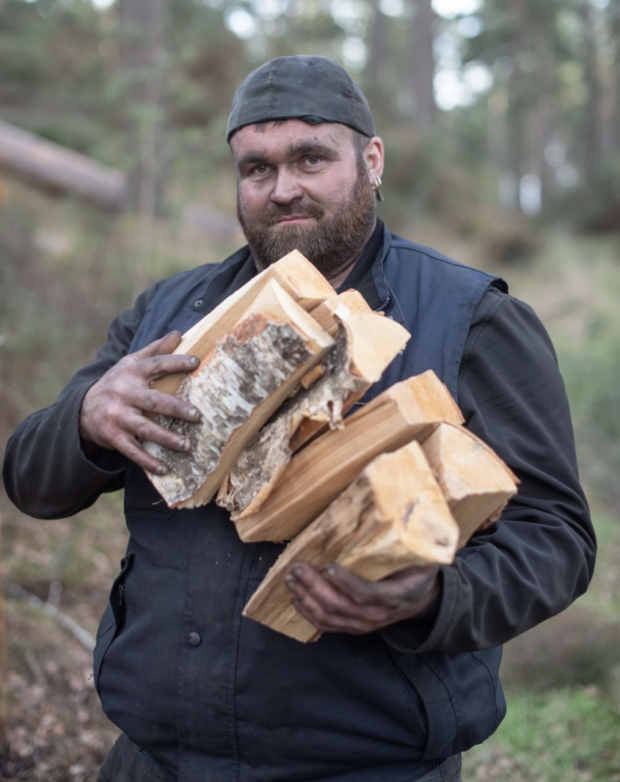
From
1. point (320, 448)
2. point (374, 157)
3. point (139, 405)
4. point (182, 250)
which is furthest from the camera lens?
point (182, 250)

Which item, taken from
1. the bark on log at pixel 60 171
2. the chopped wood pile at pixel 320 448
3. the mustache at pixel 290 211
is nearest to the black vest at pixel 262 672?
the chopped wood pile at pixel 320 448

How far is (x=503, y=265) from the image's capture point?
12.9 m

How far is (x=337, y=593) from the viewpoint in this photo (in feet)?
4.24

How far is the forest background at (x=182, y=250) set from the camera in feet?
10.1

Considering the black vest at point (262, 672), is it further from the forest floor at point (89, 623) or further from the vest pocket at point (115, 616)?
the forest floor at point (89, 623)

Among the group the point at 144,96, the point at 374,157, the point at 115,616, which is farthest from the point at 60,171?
the point at 115,616

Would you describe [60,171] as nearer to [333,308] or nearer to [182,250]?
[182,250]

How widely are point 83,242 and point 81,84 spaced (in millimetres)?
7035

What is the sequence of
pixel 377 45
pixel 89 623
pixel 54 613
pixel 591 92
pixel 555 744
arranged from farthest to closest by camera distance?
pixel 591 92 → pixel 377 45 → pixel 89 623 → pixel 54 613 → pixel 555 744

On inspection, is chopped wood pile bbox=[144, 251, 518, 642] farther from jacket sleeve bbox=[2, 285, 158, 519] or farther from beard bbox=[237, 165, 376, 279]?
beard bbox=[237, 165, 376, 279]

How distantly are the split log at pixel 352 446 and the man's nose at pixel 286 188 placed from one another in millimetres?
928

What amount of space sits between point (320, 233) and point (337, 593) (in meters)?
1.20

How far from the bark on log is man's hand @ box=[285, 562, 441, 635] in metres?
8.05

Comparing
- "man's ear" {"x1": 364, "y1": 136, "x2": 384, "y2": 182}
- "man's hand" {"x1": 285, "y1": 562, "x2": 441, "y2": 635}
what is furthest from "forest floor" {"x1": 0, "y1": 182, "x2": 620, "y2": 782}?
"man's ear" {"x1": 364, "y1": 136, "x2": 384, "y2": 182}
